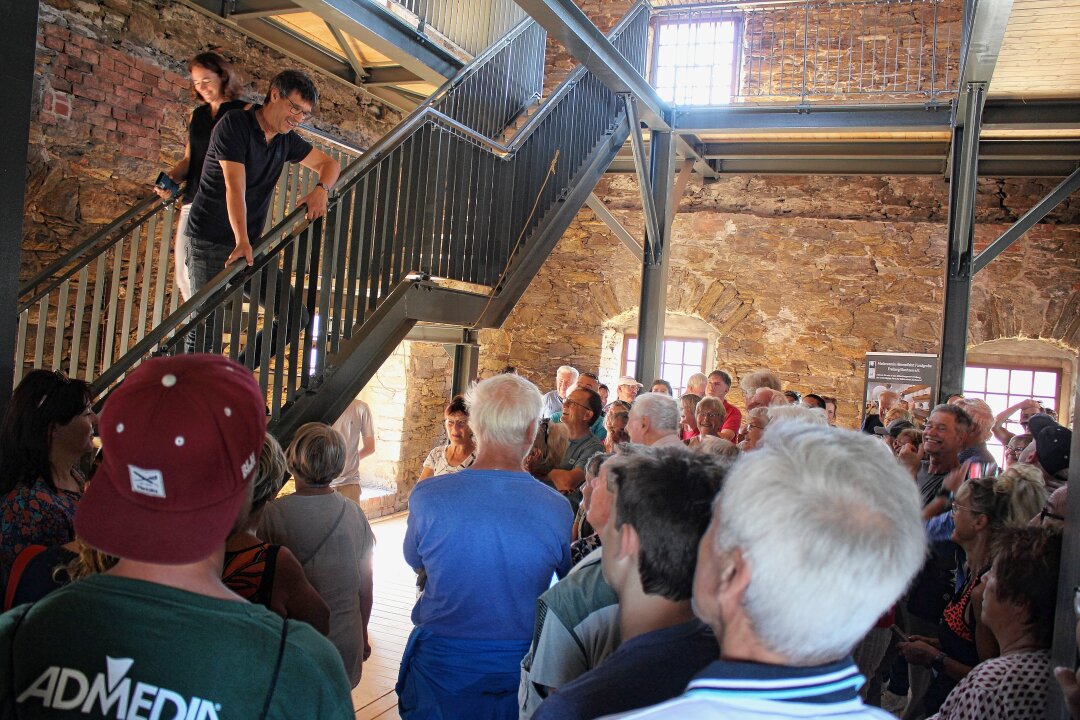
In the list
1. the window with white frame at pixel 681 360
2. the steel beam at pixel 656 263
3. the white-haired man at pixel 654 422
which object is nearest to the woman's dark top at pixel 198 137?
the white-haired man at pixel 654 422

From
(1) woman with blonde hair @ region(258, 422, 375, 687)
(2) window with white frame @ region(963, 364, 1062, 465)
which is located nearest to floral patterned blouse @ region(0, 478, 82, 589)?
(1) woman with blonde hair @ region(258, 422, 375, 687)

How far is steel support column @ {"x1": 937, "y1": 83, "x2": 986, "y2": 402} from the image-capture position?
247 inches

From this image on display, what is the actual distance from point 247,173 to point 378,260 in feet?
2.81

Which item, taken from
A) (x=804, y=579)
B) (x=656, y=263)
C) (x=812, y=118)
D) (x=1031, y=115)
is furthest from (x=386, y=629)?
(x=1031, y=115)

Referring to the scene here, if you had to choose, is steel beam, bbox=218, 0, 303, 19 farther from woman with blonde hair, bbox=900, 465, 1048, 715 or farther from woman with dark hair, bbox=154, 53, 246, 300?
woman with blonde hair, bbox=900, 465, 1048, 715

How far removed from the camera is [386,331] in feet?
14.3

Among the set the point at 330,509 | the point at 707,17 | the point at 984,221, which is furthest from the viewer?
the point at 707,17

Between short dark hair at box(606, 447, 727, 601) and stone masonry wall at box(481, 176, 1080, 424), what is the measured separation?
853cm

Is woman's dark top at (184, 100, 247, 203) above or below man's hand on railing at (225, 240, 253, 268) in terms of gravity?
above

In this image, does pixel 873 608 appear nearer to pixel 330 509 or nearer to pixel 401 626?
pixel 330 509

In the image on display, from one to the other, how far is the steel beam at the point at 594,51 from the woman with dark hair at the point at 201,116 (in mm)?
1620

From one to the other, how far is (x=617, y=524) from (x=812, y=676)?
57cm

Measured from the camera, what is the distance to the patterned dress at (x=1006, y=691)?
75.9 inches

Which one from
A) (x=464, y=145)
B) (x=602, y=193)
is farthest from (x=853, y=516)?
(x=602, y=193)
